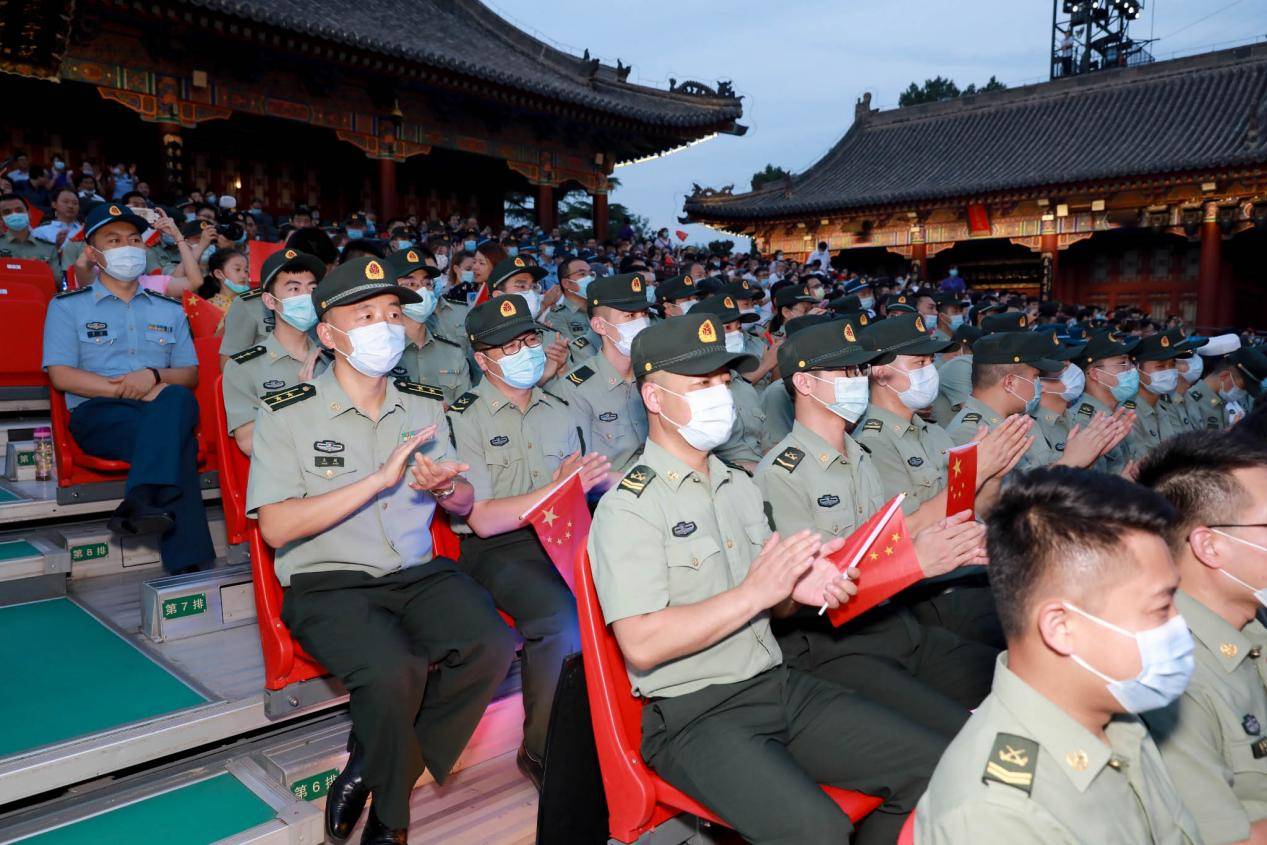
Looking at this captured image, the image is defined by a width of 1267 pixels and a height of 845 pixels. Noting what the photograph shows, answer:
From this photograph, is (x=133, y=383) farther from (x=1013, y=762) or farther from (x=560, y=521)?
(x=1013, y=762)

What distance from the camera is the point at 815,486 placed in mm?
3094

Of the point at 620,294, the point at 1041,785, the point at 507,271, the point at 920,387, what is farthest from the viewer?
the point at 507,271

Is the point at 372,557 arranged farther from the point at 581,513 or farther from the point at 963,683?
the point at 963,683

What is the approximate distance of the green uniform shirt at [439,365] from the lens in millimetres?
5094

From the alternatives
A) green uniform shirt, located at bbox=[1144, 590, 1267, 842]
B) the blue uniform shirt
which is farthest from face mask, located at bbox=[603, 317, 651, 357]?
green uniform shirt, located at bbox=[1144, 590, 1267, 842]

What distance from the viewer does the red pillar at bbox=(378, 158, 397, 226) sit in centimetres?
1468

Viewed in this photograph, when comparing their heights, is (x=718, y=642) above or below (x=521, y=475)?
below

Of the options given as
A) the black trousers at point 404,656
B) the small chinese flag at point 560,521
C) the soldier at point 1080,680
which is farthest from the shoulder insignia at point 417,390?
the soldier at point 1080,680

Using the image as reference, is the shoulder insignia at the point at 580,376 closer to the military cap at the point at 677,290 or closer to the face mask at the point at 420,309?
the face mask at the point at 420,309

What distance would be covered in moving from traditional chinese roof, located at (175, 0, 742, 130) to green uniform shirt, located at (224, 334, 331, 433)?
862 centimetres

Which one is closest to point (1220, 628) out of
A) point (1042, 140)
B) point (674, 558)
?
point (674, 558)

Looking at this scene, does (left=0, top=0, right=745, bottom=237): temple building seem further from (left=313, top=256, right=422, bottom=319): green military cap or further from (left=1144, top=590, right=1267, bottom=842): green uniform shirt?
(left=1144, top=590, right=1267, bottom=842): green uniform shirt

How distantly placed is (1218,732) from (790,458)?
148cm

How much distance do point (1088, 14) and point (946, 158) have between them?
17345 mm
